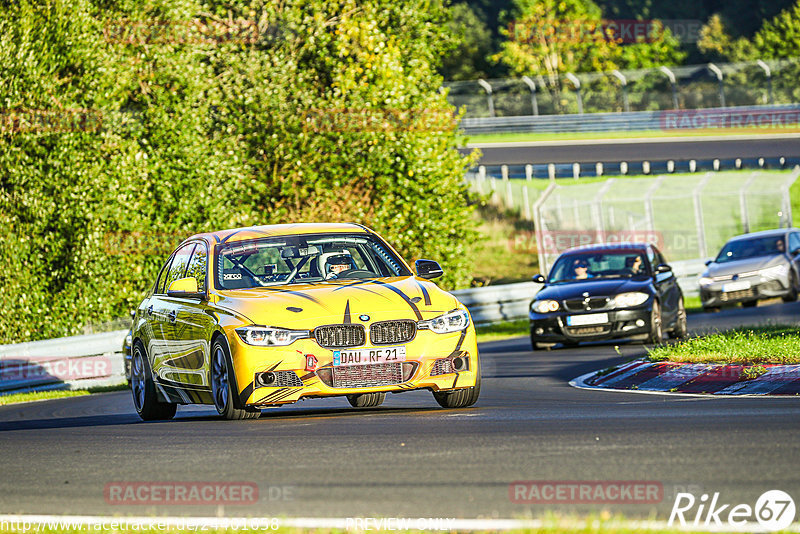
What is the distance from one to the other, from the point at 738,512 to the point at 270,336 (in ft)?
16.7

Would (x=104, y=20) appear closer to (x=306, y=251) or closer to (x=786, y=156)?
(x=306, y=251)

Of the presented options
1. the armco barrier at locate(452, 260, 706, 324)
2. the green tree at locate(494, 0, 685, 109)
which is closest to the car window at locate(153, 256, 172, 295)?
the armco barrier at locate(452, 260, 706, 324)

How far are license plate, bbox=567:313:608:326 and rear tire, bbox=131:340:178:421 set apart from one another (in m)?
8.57

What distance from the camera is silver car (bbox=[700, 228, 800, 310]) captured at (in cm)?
2820

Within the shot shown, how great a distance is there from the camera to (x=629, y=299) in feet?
65.1

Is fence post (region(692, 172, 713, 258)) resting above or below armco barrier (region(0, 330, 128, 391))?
below

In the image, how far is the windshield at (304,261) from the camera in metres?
11.6

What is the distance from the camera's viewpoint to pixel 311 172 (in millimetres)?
30906

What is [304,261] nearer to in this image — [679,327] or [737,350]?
[737,350]

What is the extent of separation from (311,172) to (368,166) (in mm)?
1436

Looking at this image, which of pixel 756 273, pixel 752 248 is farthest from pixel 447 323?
pixel 752 248

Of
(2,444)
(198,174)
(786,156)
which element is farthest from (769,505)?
(786,156)

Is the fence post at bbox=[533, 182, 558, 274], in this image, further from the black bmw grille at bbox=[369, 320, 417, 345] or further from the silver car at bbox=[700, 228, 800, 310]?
the black bmw grille at bbox=[369, 320, 417, 345]

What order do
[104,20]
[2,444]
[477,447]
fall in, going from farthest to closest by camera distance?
1. [104,20]
2. [2,444]
3. [477,447]
